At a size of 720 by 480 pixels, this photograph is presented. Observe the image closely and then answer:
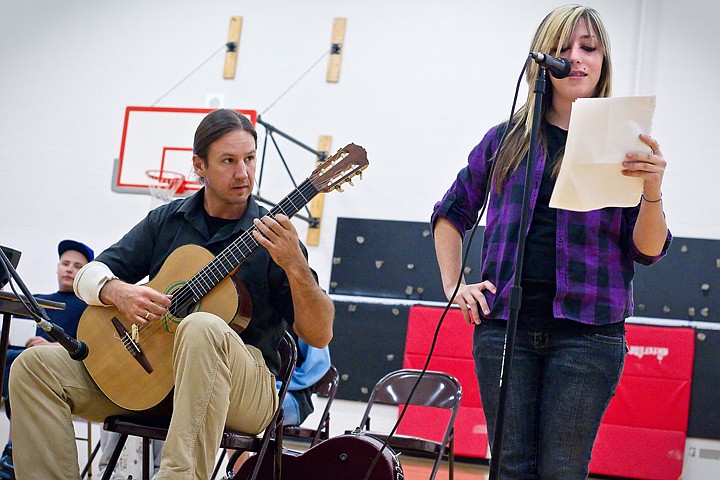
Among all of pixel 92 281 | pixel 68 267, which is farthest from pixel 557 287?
pixel 68 267

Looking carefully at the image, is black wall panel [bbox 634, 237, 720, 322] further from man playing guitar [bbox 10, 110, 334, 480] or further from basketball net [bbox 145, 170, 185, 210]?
man playing guitar [bbox 10, 110, 334, 480]

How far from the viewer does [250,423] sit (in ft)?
7.63

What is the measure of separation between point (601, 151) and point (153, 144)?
19.0 feet

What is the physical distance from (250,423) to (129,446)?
164 centimetres

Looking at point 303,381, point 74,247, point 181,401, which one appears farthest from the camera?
point 74,247

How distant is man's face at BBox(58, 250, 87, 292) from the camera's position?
491cm

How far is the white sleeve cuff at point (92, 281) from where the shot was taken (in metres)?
2.50

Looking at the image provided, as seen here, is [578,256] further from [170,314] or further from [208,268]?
[170,314]

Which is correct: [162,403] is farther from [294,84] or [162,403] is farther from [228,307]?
[294,84]

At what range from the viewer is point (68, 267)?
500 cm

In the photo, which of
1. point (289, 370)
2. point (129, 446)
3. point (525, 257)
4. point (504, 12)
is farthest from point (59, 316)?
point (504, 12)

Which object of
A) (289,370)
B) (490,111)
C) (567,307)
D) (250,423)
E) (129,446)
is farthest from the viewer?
(490,111)

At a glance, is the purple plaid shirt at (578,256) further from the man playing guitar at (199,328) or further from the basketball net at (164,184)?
the basketball net at (164,184)

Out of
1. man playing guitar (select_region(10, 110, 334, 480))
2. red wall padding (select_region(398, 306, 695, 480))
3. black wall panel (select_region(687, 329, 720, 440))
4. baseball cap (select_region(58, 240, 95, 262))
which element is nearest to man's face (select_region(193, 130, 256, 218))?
man playing guitar (select_region(10, 110, 334, 480))
